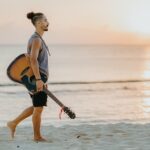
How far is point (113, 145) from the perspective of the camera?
712 cm

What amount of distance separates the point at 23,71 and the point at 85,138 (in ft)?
4.98

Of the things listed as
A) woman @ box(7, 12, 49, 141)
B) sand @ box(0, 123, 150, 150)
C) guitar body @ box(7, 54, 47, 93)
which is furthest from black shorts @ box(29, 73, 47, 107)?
sand @ box(0, 123, 150, 150)

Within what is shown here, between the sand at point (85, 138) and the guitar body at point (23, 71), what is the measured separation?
857 mm

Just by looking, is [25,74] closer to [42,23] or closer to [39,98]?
[39,98]

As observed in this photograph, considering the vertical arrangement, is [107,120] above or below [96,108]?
above

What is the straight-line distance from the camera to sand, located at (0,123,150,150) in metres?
7.00

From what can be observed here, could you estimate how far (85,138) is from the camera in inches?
306

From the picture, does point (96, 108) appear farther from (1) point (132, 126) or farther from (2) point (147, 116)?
(1) point (132, 126)

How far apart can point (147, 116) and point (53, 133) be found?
6071mm

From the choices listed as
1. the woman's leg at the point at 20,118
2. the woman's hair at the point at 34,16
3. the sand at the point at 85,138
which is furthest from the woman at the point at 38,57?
the sand at the point at 85,138

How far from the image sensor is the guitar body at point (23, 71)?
7.01 meters

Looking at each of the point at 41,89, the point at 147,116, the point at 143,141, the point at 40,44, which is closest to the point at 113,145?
the point at 143,141

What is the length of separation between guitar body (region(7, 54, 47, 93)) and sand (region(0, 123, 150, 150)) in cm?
86

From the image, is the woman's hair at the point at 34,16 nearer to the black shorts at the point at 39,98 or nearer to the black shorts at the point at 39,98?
the black shorts at the point at 39,98
